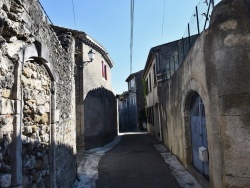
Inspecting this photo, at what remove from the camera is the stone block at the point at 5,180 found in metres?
2.36

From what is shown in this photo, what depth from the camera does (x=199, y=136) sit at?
19.6ft

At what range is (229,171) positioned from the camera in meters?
3.88

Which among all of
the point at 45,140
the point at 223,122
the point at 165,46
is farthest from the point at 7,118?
the point at 165,46

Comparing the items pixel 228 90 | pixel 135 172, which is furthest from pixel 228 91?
pixel 135 172

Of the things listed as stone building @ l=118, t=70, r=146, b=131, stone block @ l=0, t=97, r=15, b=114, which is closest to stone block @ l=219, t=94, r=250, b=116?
stone block @ l=0, t=97, r=15, b=114

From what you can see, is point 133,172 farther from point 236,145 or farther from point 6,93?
point 6,93

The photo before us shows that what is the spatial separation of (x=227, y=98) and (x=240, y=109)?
265 mm

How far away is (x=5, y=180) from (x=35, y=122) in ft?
3.96

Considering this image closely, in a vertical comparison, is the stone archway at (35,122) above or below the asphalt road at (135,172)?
above

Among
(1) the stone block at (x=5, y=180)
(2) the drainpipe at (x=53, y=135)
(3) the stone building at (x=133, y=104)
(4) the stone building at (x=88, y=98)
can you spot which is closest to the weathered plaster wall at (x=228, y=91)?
(2) the drainpipe at (x=53, y=135)

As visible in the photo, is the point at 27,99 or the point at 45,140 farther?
the point at 45,140

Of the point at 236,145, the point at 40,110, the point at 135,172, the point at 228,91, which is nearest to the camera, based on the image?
the point at 40,110

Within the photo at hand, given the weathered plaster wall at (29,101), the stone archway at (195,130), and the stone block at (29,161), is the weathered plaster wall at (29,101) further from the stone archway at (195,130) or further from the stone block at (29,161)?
the stone archway at (195,130)

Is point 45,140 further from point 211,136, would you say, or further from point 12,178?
point 211,136
